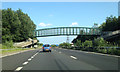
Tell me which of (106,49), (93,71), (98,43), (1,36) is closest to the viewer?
(93,71)

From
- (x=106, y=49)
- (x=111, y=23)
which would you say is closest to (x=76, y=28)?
(x=111, y=23)

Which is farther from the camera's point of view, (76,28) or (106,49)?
(76,28)

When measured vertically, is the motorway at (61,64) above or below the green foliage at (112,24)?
below

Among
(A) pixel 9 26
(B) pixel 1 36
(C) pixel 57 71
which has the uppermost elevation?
(A) pixel 9 26

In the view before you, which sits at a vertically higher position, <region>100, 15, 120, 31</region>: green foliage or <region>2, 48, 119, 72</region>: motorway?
<region>100, 15, 120, 31</region>: green foliage

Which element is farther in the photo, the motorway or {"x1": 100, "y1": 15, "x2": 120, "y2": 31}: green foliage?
{"x1": 100, "y1": 15, "x2": 120, "y2": 31}: green foliage

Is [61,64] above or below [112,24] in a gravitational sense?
below

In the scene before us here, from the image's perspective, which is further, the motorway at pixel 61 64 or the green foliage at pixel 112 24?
the green foliage at pixel 112 24

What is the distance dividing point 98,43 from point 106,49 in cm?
729

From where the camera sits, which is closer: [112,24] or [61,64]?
[61,64]

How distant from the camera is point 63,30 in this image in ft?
362

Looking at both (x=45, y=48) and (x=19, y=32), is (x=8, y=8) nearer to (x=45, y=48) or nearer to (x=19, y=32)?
(x=19, y=32)

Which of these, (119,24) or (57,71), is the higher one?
(119,24)

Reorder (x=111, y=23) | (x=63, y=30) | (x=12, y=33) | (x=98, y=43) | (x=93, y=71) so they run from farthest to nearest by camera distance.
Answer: (x=63, y=30) < (x=111, y=23) < (x=12, y=33) < (x=98, y=43) < (x=93, y=71)
